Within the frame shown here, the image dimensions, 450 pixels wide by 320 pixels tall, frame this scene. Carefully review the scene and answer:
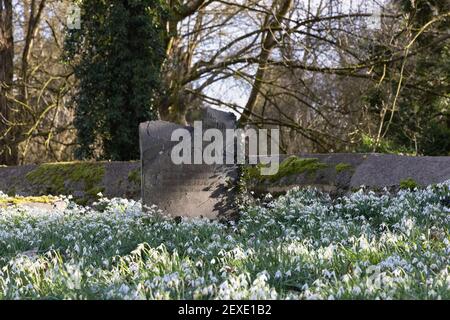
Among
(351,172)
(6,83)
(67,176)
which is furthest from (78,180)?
(6,83)

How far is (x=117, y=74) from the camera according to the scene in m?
16.7

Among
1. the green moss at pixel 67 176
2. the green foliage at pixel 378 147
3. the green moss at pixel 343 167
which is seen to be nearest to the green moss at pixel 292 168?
the green moss at pixel 343 167

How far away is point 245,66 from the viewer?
19.3 m

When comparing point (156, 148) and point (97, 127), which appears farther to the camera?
point (97, 127)

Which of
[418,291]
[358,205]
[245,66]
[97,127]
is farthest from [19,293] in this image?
[245,66]

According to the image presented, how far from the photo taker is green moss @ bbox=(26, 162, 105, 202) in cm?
1418

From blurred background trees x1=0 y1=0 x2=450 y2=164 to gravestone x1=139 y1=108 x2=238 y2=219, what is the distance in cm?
622

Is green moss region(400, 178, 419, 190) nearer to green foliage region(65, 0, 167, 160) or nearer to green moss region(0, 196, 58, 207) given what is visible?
green moss region(0, 196, 58, 207)

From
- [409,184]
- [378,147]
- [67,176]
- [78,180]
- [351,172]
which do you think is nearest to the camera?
[409,184]

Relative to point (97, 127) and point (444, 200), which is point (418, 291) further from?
point (97, 127)

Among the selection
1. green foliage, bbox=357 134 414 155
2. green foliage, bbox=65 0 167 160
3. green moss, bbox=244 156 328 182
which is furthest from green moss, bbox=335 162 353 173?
green foliage, bbox=65 0 167 160

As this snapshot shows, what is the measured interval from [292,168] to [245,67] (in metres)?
7.25

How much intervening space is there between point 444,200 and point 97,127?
915 cm

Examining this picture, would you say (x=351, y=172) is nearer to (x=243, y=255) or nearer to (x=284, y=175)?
(x=284, y=175)
